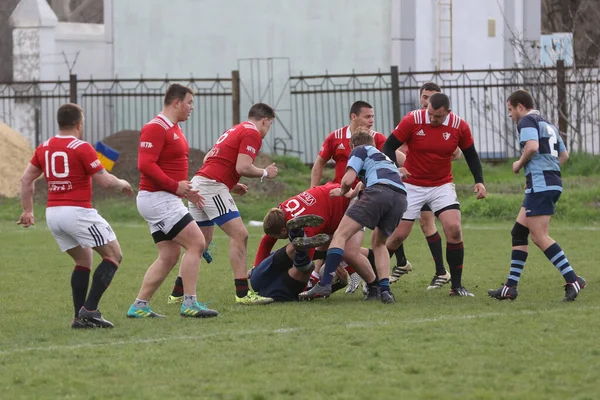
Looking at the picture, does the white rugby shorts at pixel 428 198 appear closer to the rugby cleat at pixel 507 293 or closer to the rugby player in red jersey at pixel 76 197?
the rugby cleat at pixel 507 293

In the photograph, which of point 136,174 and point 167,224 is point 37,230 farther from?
point 167,224

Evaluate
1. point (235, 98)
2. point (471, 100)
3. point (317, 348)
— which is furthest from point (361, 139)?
point (471, 100)

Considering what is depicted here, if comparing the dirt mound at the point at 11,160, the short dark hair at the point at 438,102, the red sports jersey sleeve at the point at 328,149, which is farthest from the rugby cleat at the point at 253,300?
the dirt mound at the point at 11,160

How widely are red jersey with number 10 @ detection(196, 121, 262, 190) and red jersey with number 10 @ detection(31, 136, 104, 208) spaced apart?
1.93 metres

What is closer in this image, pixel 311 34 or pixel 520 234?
pixel 520 234

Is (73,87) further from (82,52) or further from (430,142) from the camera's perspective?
(430,142)

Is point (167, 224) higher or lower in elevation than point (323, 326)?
higher

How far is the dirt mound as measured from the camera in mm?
23359

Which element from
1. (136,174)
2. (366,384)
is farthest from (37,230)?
(366,384)

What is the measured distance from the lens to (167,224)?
30.9 ft

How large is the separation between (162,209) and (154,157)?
0.44 metres

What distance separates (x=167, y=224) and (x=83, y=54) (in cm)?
2065

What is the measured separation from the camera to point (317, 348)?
25.2 feet

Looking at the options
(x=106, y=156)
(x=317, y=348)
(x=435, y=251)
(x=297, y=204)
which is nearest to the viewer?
(x=317, y=348)
